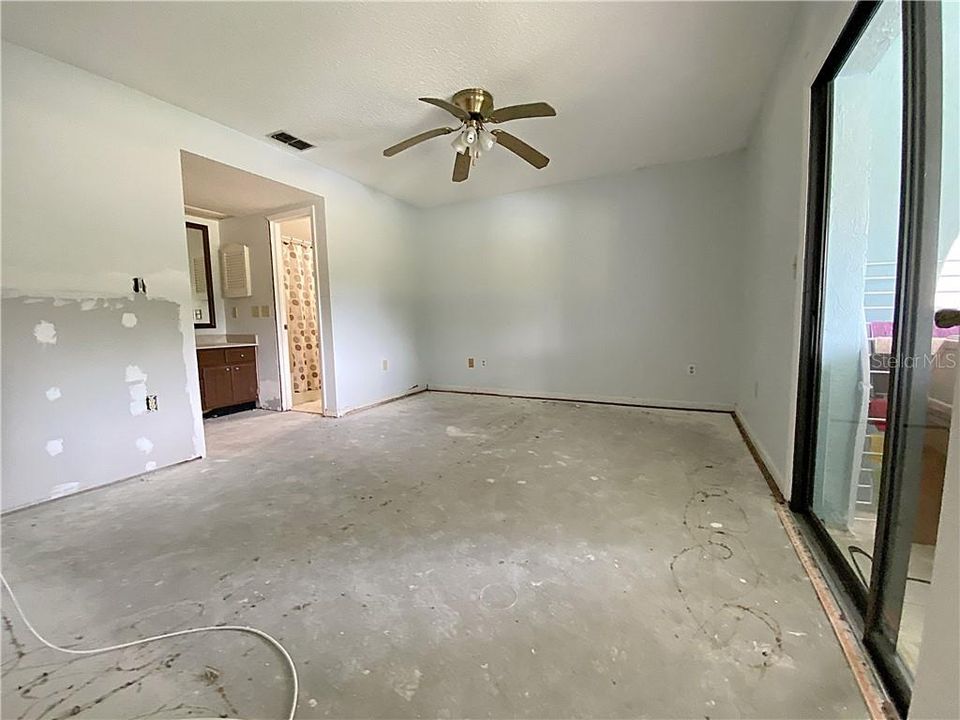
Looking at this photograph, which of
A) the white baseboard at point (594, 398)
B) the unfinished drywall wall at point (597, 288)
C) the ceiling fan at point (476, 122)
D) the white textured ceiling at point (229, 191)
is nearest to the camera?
the ceiling fan at point (476, 122)

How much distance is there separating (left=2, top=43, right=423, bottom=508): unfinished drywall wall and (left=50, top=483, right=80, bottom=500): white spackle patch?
0.05 metres

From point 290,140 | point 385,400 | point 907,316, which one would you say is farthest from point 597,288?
point 907,316

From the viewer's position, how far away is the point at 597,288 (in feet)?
14.5

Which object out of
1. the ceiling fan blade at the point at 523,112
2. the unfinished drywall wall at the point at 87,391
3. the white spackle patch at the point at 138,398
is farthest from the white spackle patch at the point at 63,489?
the ceiling fan blade at the point at 523,112

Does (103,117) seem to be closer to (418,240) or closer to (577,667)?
(418,240)

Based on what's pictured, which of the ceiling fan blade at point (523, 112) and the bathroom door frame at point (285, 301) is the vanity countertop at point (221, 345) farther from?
the ceiling fan blade at point (523, 112)

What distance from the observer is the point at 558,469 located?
8.46 feet

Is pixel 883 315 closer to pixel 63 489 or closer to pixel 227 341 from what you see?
pixel 63 489

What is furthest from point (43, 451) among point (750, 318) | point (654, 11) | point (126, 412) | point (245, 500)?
point (750, 318)

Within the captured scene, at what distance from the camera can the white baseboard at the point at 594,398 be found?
13.3 feet

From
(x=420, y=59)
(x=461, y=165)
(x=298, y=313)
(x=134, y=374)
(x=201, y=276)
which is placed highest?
(x=420, y=59)

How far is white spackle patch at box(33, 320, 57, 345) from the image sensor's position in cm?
221

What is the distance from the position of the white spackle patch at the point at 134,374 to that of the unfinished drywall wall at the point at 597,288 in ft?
10.5

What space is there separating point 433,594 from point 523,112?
2.53m
